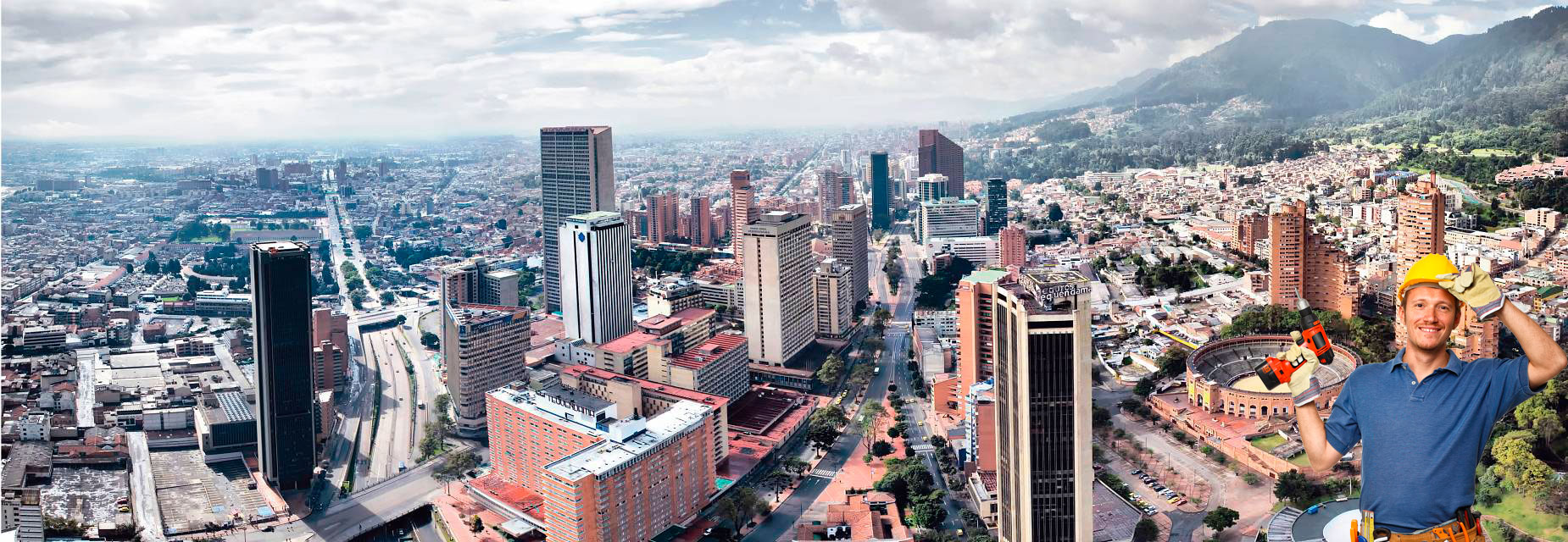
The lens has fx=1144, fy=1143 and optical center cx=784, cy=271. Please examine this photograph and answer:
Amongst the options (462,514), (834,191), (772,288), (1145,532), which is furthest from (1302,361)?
(834,191)

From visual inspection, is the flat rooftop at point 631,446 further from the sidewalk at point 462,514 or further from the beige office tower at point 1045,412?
the beige office tower at point 1045,412

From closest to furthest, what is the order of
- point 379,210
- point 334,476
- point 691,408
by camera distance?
point 691,408 < point 334,476 < point 379,210

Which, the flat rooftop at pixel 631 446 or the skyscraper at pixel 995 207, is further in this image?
the skyscraper at pixel 995 207

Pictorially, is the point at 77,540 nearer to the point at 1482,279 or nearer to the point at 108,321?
the point at 108,321

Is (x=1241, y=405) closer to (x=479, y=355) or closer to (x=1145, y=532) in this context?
(x=1145, y=532)

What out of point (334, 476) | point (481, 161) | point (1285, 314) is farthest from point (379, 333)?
point (1285, 314)

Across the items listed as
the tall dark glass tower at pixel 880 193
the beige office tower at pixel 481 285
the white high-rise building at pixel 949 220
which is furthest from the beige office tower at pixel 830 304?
the tall dark glass tower at pixel 880 193
